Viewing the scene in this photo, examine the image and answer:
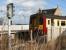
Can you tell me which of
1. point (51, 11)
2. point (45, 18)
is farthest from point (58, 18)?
point (51, 11)

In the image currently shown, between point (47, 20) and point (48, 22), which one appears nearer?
point (47, 20)

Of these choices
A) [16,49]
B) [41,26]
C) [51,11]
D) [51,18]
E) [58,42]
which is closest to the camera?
[16,49]

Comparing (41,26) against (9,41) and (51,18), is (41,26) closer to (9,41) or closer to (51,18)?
(51,18)

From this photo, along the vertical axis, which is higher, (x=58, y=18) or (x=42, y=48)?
(x=58, y=18)

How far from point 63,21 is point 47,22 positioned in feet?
6.66

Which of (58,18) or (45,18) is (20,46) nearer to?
(45,18)

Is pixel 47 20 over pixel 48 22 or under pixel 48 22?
over

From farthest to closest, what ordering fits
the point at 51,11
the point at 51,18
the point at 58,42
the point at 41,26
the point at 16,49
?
the point at 51,11 → the point at 51,18 → the point at 41,26 → the point at 58,42 → the point at 16,49

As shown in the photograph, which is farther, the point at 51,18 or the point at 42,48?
the point at 51,18

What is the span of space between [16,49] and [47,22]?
31.9 feet

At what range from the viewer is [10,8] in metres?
7.71

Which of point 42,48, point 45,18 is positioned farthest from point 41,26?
point 42,48

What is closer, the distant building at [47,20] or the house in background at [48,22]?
the house in background at [48,22]

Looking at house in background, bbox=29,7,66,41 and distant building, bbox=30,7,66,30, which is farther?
distant building, bbox=30,7,66,30
